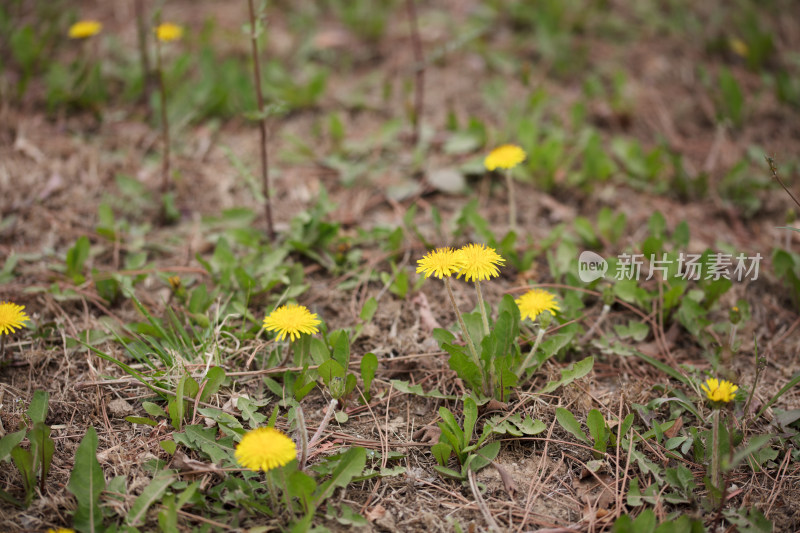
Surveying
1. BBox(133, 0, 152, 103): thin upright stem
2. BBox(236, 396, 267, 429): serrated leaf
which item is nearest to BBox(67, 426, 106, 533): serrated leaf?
BBox(236, 396, 267, 429): serrated leaf

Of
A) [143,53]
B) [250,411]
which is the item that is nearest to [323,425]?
[250,411]

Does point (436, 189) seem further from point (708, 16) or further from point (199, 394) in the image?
point (708, 16)

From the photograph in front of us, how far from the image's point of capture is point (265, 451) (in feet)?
5.45

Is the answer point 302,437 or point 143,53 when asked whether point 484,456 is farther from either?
point 143,53

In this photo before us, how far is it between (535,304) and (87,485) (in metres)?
1.67

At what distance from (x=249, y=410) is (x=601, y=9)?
4333mm

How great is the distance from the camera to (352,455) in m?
Answer: 1.88

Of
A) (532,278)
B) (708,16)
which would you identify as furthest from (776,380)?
(708,16)

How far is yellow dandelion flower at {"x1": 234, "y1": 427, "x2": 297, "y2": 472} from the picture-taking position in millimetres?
1651

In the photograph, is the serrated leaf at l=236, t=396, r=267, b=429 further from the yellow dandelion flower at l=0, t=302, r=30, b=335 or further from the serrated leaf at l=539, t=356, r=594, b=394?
the serrated leaf at l=539, t=356, r=594, b=394

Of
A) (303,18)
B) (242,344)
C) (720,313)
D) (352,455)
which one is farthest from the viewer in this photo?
(303,18)

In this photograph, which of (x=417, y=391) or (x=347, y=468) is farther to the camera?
(x=417, y=391)

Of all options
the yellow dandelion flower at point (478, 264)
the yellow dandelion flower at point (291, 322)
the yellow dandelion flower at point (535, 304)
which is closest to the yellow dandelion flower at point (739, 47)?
the yellow dandelion flower at point (535, 304)

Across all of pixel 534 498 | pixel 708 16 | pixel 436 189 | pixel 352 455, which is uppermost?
pixel 708 16
